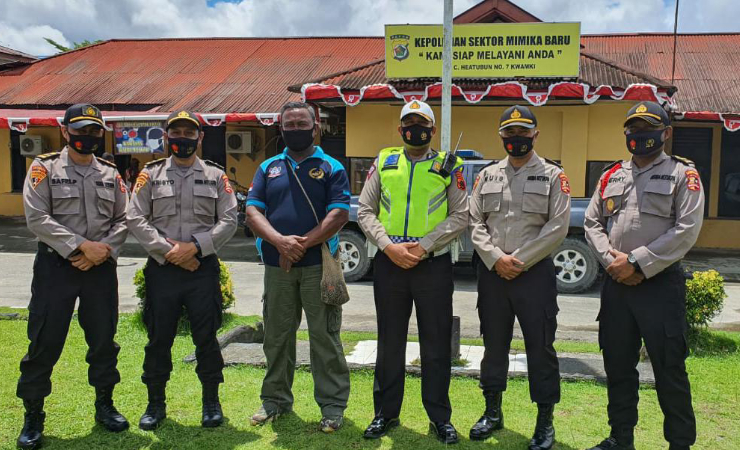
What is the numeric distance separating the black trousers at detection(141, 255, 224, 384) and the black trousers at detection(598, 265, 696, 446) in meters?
2.30

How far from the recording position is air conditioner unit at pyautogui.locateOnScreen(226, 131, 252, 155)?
573 inches

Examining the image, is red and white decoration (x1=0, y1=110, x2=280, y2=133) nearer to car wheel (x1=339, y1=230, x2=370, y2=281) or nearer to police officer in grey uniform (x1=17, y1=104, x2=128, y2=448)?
car wheel (x1=339, y1=230, x2=370, y2=281)

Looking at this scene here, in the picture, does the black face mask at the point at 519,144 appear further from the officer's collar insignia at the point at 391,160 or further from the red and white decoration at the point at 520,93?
the red and white decoration at the point at 520,93

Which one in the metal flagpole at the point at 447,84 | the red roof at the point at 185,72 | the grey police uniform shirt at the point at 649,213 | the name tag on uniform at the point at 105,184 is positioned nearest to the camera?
the grey police uniform shirt at the point at 649,213

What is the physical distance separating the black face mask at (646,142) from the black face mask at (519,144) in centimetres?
54

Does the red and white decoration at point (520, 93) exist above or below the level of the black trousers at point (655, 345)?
above

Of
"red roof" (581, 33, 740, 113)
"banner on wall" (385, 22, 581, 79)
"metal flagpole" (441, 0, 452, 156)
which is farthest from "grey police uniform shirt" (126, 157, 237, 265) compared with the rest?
"red roof" (581, 33, 740, 113)

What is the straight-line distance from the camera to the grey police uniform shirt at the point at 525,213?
3582 millimetres

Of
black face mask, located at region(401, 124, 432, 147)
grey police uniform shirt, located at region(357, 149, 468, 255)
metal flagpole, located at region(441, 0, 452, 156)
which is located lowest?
grey police uniform shirt, located at region(357, 149, 468, 255)

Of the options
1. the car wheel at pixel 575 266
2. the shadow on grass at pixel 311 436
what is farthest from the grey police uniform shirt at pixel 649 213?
the car wheel at pixel 575 266

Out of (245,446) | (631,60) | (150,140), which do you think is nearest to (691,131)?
(631,60)

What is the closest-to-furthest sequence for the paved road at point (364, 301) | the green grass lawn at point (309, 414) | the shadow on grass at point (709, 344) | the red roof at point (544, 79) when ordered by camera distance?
the green grass lawn at point (309, 414), the shadow on grass at point (709, 344), the paved road at point (364, 301), the red roof at point (544, 79)

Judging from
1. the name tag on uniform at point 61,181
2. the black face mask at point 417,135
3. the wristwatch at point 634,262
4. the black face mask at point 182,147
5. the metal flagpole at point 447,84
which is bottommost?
the wristwatch at point 634,262

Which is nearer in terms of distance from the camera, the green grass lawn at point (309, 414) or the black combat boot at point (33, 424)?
the black combat boot at point (33, 424)
